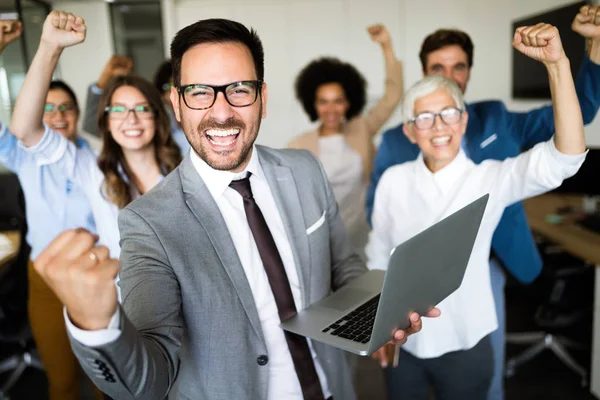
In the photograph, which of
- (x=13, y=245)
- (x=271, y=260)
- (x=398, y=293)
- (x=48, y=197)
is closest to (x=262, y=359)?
Answer: (x=271, y=260)

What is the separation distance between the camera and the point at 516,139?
144 cm

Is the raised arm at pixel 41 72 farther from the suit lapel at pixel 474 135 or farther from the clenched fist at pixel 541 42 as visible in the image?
the suit lapel at pixel 474 135

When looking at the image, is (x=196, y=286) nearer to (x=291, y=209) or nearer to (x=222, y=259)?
(x=222, y=259)

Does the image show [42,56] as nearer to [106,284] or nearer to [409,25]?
[106,284]

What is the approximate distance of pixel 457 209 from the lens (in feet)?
3.94

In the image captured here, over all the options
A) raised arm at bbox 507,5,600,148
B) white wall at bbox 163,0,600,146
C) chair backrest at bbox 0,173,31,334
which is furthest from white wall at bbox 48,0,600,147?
chair backrest at bbox 0,173,31,334

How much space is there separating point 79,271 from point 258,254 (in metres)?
0.48

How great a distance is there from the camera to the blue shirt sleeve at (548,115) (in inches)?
42.6

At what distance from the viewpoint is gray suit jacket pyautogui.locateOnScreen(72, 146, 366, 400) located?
726 mm

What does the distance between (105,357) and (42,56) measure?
0.66 metres

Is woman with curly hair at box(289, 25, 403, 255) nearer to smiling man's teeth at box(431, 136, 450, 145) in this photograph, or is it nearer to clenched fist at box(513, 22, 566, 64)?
smiling man's teeth at box(431, 136, 450, 145)

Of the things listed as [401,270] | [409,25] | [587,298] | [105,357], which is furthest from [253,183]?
[587,298]

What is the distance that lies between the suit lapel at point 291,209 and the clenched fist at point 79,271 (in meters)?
0.52

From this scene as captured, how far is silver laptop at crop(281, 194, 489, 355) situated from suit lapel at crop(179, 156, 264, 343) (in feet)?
0.36
